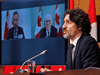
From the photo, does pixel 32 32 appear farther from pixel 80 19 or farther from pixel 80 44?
pixel 80 44

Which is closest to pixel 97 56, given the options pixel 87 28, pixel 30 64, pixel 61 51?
pixel 87 28

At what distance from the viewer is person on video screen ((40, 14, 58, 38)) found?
3187 mm

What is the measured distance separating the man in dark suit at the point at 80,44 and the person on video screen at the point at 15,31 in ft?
5.60

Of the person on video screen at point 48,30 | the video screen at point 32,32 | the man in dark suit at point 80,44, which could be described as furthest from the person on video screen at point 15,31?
the man in dark suit at point 80,44

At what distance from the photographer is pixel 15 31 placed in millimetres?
3467

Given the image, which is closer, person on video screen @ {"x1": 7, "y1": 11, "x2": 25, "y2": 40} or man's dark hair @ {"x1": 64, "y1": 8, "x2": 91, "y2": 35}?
man's dark hair @ {"x1": 64, "y1": 8, "x2": 91, "y2": 35}

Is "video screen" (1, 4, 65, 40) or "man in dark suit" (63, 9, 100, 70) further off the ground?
"video screen" (1, 4, 65, 40)

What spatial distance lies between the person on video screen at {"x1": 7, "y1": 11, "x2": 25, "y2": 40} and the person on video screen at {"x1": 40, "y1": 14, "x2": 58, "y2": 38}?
0.51m

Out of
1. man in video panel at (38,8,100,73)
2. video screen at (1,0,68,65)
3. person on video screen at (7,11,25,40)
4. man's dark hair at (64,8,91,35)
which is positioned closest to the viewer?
man in video panel at (38,8,100,73)

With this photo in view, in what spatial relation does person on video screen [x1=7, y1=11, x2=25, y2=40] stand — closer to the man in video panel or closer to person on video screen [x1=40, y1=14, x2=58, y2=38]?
person on video screen [x1=40, y1=14, x2=58, y2=38]

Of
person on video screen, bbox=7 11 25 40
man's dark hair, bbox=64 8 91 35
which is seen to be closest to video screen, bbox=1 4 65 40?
person on video screen, bbox=7 11 25 40

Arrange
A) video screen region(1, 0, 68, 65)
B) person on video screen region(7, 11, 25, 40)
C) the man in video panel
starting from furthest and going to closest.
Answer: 1. person on video screen region(7, 11, 25, 40)
2. video screen region(1, 0, 68, 65)
3. the man in video panel

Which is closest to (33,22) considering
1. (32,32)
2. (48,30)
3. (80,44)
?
(32,32)

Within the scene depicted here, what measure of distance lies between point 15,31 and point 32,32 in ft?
1.39
